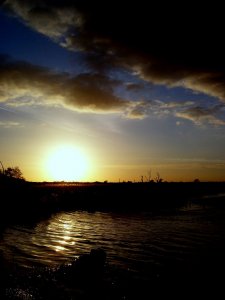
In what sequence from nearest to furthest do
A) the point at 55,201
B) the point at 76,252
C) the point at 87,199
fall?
the point at 76,252, the point at 55,201, the point at 87,199

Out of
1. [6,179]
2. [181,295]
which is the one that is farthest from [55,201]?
[181,295]

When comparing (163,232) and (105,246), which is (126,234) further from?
(105,246)

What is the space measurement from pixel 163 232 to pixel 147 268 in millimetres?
11900

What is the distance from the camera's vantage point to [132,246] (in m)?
21.5

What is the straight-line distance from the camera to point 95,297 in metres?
12.1

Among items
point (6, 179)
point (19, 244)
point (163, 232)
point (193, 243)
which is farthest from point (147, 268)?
point (6, 179)

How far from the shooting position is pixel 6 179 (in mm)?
49469

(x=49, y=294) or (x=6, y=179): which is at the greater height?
(x=6, y=179)

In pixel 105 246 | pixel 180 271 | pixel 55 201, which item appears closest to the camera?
pixel 180 271

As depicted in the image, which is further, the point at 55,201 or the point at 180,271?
the point at 55,201

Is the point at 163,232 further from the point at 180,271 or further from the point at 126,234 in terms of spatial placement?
the point at 180,271

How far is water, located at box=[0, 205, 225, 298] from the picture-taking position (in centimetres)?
1656

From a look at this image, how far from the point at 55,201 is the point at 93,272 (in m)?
41.9

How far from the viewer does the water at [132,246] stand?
16.6m
